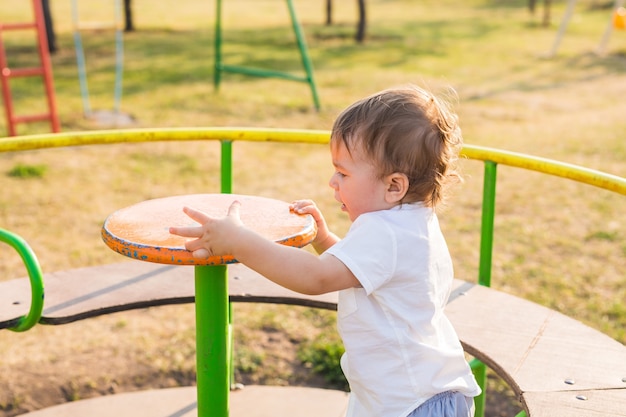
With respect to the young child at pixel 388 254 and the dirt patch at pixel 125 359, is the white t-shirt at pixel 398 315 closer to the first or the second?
the young child at pixel 388 254

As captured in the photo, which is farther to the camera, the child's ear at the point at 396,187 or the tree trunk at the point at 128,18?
the tree trunk at the point at 128,18

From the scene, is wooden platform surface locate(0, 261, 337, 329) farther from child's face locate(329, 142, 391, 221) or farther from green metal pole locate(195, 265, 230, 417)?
child's face locate(329, 142, 391, 221)

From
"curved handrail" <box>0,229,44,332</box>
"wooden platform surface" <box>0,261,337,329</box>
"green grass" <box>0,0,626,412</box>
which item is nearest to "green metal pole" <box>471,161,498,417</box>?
"green grass" <box>0,0,626,412</box>

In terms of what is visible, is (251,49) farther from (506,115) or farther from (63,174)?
(63,174)

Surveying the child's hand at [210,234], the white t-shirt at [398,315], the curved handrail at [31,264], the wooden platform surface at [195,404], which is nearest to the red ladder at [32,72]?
the wooden platform surface at [195,404]

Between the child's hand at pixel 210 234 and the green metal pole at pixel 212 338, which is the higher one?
the child's hand at pixel 210 234

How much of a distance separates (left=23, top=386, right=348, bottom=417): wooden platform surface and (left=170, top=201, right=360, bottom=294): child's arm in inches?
54.3

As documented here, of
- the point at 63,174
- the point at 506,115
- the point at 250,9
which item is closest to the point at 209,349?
the point at 63,174

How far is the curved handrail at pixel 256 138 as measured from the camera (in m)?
2.09

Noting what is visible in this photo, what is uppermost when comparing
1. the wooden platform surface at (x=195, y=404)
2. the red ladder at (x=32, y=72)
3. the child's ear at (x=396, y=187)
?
the child's ear at (x=396, y=187)

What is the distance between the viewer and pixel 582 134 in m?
7.31

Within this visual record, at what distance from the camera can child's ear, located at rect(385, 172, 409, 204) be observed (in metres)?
1.53

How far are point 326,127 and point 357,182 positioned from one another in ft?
19.5

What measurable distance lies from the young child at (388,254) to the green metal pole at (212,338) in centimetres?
26
